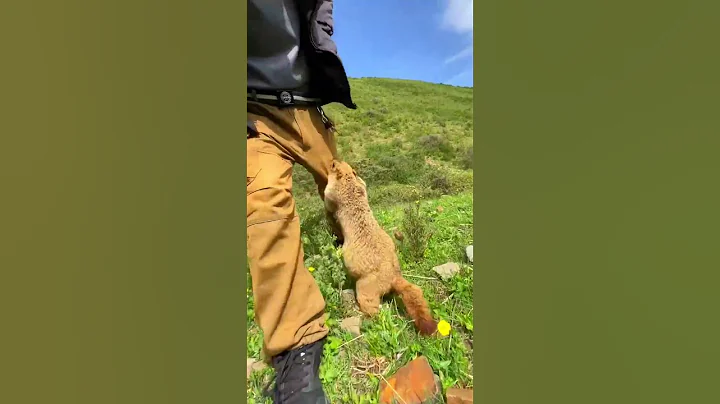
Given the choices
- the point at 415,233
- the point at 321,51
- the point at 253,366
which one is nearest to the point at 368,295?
the point at 415,233

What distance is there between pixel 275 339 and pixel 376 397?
1.25 feet

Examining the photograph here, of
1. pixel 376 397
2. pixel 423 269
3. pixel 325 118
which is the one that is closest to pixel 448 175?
pixel 423 269

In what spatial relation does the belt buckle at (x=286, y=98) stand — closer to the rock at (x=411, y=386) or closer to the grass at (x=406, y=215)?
the grass at (x=406, y=215)

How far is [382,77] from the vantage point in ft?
5.67

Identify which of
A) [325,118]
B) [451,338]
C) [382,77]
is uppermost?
[382,77]

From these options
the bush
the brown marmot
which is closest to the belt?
the brown marmot

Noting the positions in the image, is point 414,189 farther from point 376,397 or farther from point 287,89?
point 376,397

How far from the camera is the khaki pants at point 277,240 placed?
5.22 ft

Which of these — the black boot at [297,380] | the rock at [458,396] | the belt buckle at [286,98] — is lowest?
the rock at [458,396]

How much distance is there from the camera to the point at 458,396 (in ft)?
5.36

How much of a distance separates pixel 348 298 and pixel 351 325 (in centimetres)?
9

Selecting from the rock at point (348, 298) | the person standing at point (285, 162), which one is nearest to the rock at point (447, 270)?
the rock at point (348, 298)

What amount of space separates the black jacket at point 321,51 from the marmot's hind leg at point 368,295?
25.2 inches

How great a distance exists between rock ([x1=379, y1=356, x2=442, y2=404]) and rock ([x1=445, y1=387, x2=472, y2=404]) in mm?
33
